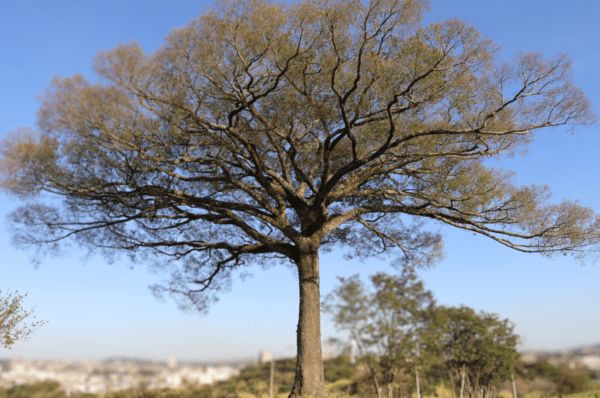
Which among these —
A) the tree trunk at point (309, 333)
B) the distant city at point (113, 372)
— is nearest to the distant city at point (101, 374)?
the distant city at point (113, 372)

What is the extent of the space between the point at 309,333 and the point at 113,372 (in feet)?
37.4

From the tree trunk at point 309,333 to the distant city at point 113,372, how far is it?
8379 mm

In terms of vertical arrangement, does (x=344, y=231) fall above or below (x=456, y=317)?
above

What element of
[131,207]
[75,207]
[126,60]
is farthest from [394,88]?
[75,207]

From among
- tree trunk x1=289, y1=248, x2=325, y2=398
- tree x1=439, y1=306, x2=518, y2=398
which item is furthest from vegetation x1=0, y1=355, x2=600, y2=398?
tree trunk x1=289, y1=248, x2=325, y2=398

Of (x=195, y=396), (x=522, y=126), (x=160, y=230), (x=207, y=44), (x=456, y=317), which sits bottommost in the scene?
(x=195, y=396)

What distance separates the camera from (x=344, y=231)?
11.0 meters

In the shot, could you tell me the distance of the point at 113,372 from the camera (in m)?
15.5

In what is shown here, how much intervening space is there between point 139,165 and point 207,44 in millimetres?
2616

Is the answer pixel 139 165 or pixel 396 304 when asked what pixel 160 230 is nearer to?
pixel 139 165

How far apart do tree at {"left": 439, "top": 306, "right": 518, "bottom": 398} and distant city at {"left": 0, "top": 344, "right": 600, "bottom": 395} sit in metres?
1.44

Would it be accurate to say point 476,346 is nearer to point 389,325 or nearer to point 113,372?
point 389,325

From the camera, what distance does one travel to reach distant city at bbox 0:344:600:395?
13.2 meters

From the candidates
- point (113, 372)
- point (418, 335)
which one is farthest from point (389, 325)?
point (113, 372)
